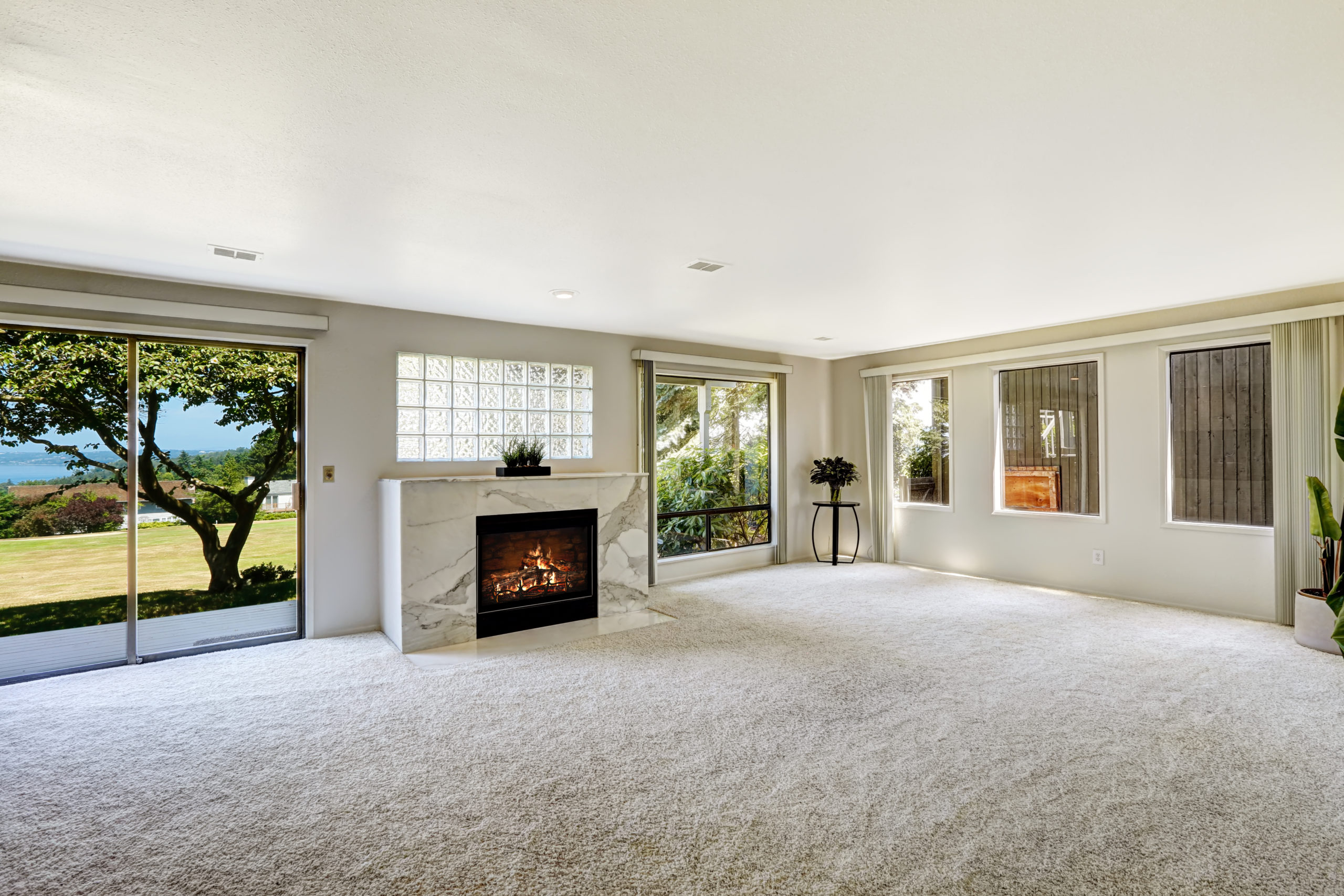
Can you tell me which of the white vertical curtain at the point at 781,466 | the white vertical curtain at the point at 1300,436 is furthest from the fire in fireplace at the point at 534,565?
the white vertical curtain at the point at 1300,436

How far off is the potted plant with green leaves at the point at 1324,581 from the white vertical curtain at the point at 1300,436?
0.08 m

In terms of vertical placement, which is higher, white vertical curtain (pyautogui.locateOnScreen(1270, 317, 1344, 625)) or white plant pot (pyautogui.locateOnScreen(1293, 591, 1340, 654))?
white vertical curtain (pyautogui.locateOnScreen(1270, 317, 1344, 625))

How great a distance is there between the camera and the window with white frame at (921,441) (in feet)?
22.8

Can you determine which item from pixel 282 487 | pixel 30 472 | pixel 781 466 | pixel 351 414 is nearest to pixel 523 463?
pixel 351 414

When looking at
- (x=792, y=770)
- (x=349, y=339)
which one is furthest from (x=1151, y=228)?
(x=349, y=339)

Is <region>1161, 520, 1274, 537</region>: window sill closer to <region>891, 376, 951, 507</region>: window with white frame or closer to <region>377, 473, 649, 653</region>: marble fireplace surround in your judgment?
<region>891, 376, 951, 507</region>: window with white frame

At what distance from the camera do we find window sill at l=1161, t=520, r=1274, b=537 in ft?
16.1

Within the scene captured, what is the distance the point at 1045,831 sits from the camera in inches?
88.7

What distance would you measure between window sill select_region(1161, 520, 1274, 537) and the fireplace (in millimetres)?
4610

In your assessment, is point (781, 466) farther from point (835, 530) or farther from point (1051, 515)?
point (1051, 515)

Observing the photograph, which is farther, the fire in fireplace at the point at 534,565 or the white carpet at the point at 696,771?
the fire in fireplace at the point at 534,565

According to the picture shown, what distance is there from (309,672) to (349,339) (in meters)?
2.28

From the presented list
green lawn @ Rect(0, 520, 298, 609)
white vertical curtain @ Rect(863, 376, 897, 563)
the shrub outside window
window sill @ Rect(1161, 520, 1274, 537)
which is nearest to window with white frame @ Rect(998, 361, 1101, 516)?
window sill @ Rect(1161, 520, 1274, 537)

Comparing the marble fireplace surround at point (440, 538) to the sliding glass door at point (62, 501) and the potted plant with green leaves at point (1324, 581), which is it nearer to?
the sliding glass door at point (62, 501)
